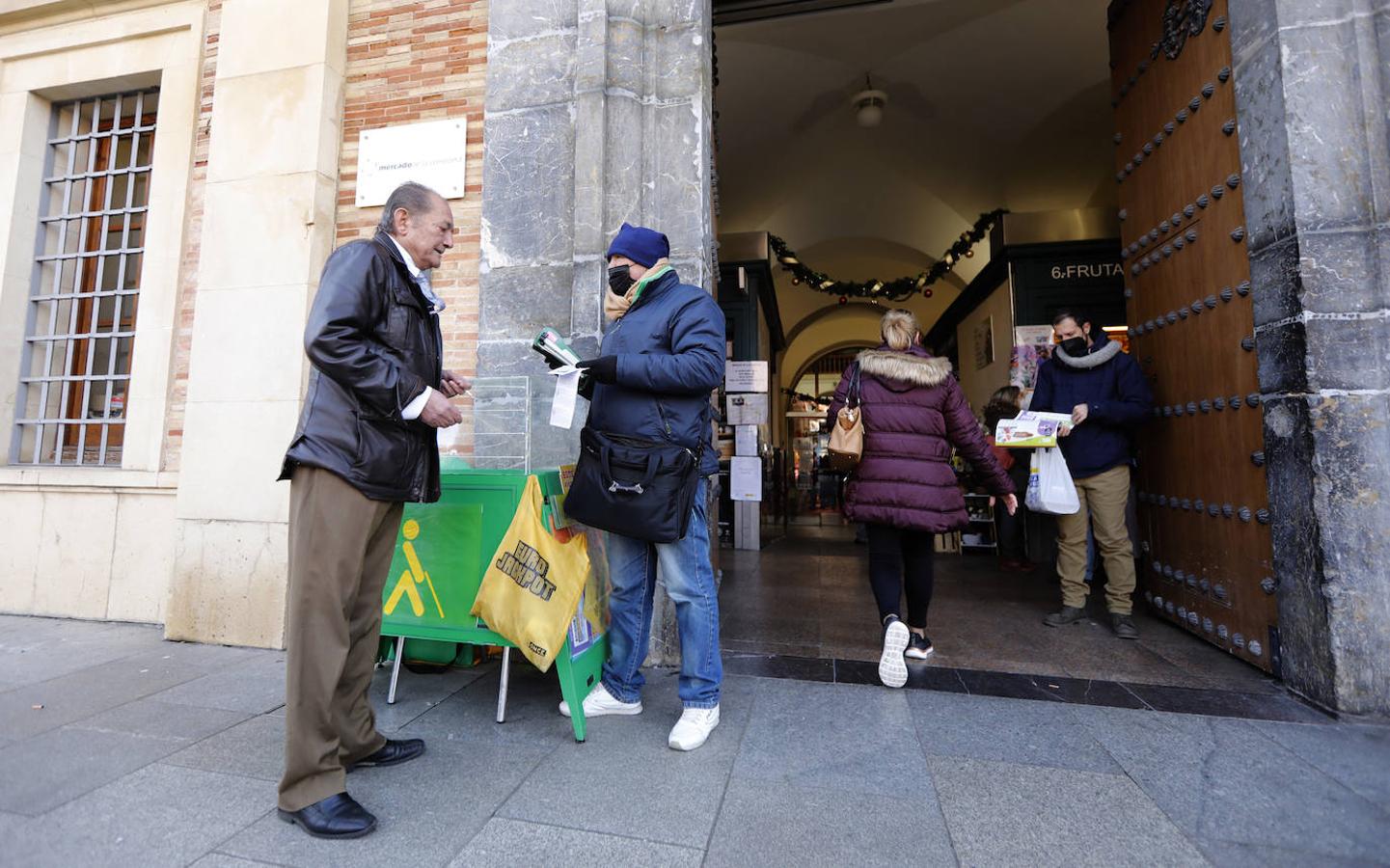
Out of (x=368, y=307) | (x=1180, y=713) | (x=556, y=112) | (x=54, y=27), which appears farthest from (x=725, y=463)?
(x=54, y=27)

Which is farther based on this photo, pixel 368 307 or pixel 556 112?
pixel 556 112

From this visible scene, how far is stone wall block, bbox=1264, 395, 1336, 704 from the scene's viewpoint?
2676 mm

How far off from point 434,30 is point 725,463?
5673 millimetres

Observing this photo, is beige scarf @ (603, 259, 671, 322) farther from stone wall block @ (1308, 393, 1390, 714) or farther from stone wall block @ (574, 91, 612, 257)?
stone wall block @ (1308, 393, 1390, 714)

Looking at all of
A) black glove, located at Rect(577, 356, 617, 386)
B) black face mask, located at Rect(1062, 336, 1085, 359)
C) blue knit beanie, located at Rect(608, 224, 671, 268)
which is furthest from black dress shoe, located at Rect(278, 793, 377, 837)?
black face mask, located at Rect(1062, 336, 1085, 359)

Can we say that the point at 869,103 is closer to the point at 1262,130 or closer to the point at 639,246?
the point at 1262,130

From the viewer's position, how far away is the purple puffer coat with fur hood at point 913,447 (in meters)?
3.20

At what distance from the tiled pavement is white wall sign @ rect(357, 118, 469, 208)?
2920mm

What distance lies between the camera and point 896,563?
333 centimetres


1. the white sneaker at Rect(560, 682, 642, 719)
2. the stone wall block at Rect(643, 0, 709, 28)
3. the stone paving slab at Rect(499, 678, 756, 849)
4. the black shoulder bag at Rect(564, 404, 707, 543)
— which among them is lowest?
the stone paving slab at Rect(499, 678, 756, 849)

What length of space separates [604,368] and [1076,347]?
3336 millimetres

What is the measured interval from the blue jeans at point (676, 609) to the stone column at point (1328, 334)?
2.54 meters

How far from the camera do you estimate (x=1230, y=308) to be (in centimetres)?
321

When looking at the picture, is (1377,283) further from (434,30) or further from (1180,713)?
(434,30)
